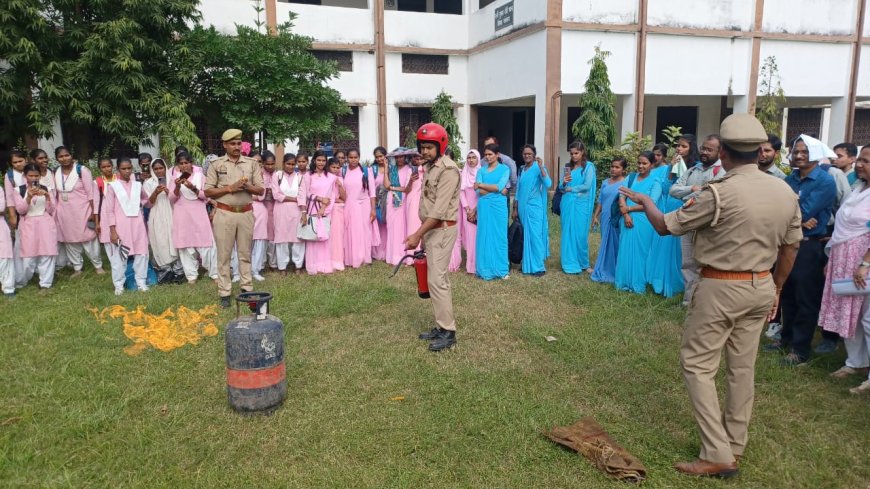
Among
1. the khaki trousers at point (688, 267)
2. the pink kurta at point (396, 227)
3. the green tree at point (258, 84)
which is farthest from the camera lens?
the green tree at point (258, 84)

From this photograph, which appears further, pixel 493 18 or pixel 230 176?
pixel 493 18

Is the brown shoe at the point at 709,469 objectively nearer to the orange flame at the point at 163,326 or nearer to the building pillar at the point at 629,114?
the orange flame at the point at 163,326

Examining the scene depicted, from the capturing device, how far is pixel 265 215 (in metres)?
7.44

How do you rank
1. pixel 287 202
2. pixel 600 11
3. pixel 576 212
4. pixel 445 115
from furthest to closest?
pixel 445 115, pixel 600 11, pixel 576 212, pixel 287 202

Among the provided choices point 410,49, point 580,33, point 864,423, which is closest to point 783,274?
point 864,423

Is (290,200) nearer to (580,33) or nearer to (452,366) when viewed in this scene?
(452,366)

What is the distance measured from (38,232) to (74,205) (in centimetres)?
53

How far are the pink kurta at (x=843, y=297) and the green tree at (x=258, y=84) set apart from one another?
325 inches

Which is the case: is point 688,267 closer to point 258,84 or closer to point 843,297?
point 843,297

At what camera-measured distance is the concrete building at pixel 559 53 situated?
43.0ft

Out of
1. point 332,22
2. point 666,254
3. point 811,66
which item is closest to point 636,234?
point 666,254

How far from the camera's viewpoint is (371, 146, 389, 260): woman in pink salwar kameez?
27.3ft

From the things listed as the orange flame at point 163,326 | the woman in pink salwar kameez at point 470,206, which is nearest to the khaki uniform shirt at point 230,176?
the orange flame at point 163,326

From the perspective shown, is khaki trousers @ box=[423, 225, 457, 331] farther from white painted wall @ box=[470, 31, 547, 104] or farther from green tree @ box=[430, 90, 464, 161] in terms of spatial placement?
green tree @ box=[430, 90, 464, 161]
